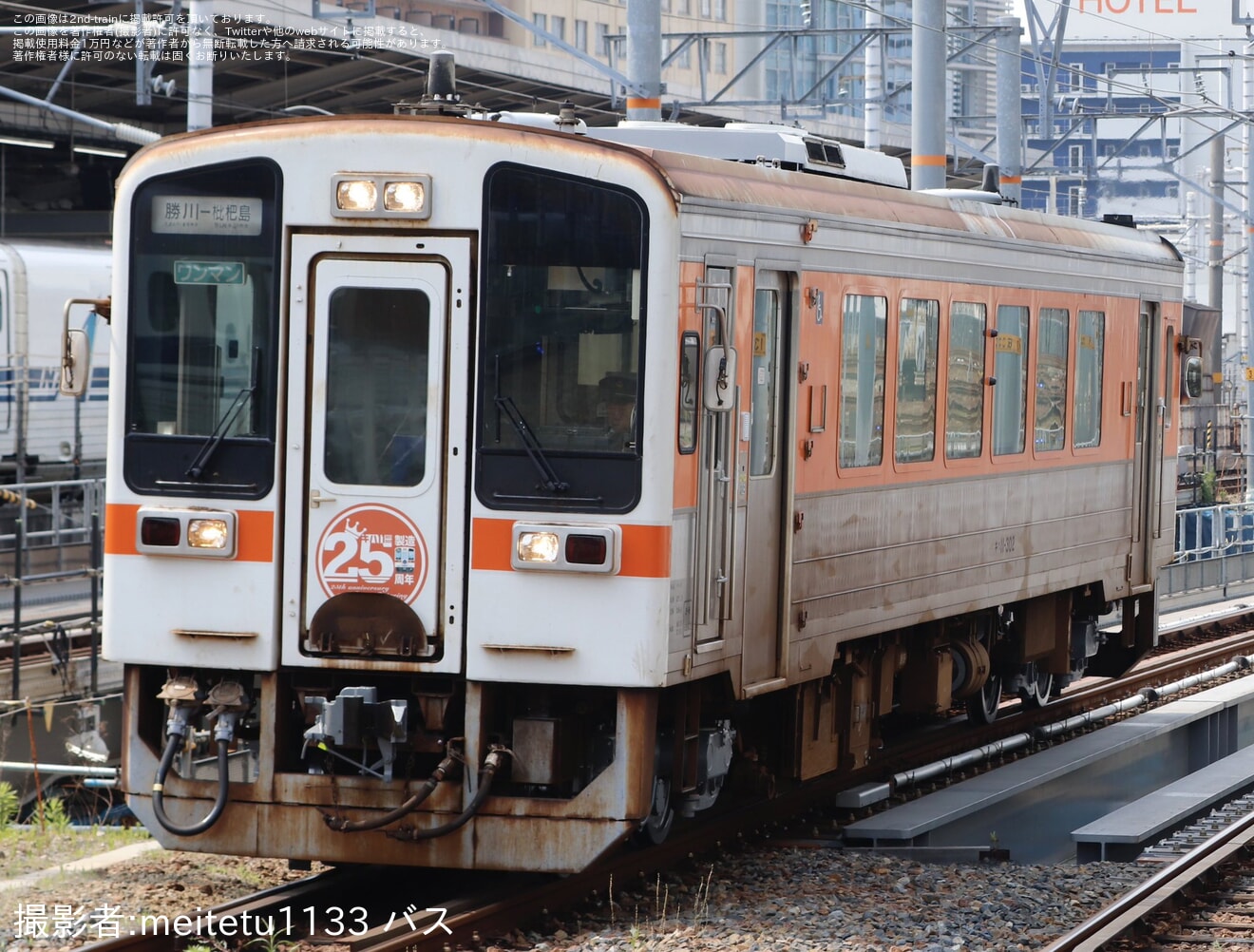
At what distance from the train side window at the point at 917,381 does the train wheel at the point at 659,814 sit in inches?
99.4

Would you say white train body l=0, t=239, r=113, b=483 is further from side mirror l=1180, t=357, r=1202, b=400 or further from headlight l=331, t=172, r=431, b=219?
headlight l=331, t=172, r=431, b=219

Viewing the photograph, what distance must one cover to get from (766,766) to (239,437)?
332cm

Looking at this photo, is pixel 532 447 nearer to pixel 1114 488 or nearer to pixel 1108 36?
pixel 1114 488

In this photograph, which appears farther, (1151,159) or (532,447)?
(1151,159)

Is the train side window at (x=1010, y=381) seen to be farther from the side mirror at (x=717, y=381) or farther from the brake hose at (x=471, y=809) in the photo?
the brake hose at (x=471, y=809)

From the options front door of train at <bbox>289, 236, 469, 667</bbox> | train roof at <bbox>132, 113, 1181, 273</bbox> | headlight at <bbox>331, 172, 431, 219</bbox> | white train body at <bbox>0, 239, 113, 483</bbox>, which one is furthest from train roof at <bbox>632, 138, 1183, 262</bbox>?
white train body at <bbox>0, 239, 113, 483</bbox>

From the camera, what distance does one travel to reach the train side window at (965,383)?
35.6ft

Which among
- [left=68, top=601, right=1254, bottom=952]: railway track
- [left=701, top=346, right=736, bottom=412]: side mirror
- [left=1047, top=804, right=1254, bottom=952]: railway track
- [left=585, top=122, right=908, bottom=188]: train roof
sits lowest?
[left=1047, top=804, right=1254, bottom=952]: railway track

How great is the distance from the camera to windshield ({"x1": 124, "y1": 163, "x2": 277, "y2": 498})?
7855 mm

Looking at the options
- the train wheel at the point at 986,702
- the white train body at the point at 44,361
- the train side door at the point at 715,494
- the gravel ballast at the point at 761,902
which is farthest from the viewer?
the white train body at the point at 44,361

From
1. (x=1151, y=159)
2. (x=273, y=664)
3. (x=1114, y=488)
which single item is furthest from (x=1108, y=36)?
(x=1151, y=159)

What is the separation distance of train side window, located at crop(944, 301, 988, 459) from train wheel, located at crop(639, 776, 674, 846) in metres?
3.11

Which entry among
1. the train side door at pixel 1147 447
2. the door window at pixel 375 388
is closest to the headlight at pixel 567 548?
the door window at pixel 375 388

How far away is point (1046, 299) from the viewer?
1214 cm
